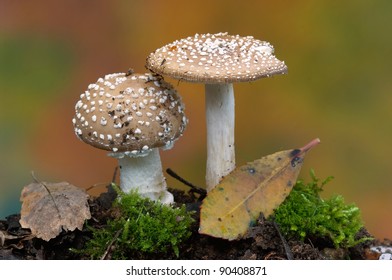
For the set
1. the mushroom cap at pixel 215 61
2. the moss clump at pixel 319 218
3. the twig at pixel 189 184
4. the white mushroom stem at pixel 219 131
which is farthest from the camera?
the twig at pixel 189 184

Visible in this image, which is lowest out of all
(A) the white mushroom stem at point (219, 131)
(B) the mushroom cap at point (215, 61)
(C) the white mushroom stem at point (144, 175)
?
(C) the white mushroom stem at point (144, 175)

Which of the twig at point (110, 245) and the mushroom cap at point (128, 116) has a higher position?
the mushroom cap at point (128, 116)

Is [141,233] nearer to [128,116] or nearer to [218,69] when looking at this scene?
[128,116]

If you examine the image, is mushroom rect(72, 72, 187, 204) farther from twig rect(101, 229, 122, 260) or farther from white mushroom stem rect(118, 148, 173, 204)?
twig rect(101, 229, 122, 260)

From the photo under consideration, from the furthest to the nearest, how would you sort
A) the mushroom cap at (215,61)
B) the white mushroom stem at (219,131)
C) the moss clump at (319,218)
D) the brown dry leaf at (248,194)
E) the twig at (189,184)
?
the twig at (189,184)
the white mushroom stem at (219,131)
the moss clump at (319,218)
the brown dry leaf at (248,194)
the mushroom cap at (215,61)

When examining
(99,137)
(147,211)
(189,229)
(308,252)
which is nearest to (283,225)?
(308,252)

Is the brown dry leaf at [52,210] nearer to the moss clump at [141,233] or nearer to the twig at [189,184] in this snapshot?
the moss clump at [141,233]

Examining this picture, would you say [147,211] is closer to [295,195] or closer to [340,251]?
[295,195]

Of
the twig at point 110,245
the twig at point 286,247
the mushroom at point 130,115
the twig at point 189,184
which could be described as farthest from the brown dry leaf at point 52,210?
the twig at point 286,247
